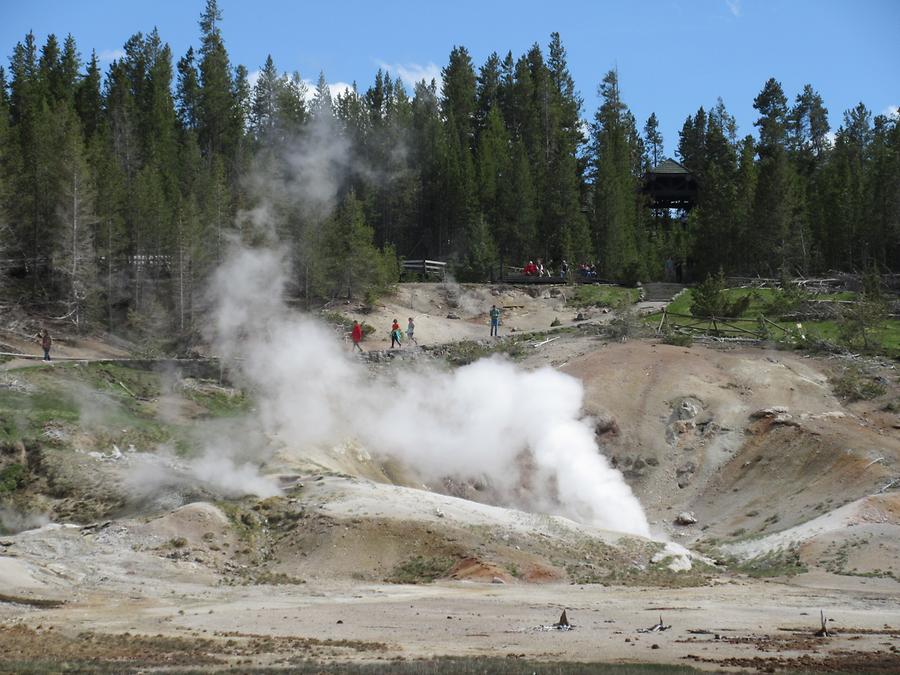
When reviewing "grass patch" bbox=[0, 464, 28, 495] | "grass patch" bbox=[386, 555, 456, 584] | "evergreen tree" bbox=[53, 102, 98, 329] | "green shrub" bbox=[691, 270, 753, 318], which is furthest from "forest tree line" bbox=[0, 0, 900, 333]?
"grass patch" bbox=[386, 555, 456, 584]

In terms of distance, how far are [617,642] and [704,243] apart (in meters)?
60.2

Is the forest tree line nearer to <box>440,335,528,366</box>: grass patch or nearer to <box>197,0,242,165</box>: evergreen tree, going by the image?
<box>197,0,242,165</box>: evergreen tree

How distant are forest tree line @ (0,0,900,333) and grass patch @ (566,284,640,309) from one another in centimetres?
398

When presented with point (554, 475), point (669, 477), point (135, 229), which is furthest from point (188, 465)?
point (135, 229)

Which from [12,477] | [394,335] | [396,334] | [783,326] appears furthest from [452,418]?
[783,326]

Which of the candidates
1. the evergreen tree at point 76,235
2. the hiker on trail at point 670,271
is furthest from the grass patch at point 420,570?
the hiker on trail at point 670,271

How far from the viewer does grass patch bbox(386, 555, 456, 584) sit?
28.4 m

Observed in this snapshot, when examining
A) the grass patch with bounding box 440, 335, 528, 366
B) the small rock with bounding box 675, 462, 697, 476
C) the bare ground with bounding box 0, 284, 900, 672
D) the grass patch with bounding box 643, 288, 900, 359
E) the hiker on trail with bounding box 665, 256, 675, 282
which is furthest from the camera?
the hiker on trail with bounding box 665, 256, 675, 282

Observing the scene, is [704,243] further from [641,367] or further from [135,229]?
[135,229]

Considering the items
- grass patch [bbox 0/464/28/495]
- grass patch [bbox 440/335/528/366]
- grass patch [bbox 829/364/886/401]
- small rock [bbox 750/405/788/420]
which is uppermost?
grass patch [bbox 440/335/528/366]

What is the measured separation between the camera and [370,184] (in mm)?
82625

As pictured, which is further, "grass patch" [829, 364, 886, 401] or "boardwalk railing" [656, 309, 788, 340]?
"boardwalk railing" [656, 309, 788, 340]

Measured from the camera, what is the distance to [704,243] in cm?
7838

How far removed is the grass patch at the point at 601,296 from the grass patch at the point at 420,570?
129ft
